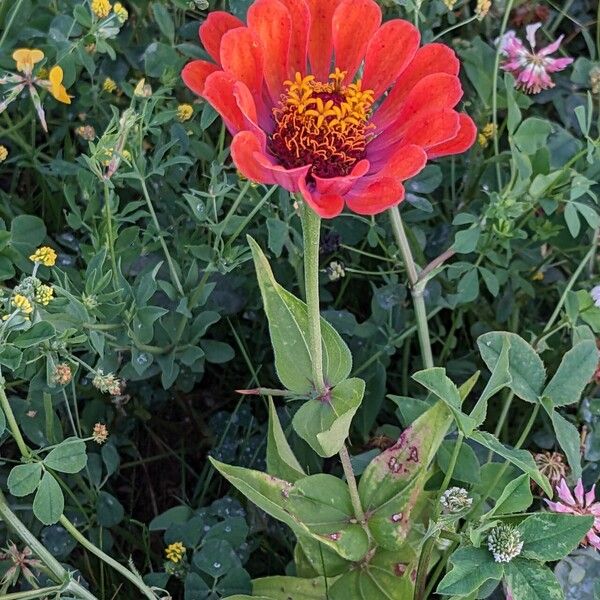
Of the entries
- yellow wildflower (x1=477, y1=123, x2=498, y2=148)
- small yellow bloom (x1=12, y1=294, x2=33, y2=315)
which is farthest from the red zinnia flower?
yellow wildflower (x1=477, y1=123, x2=498, y2=148)

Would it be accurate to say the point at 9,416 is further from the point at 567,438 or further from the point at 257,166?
the point at 567,438

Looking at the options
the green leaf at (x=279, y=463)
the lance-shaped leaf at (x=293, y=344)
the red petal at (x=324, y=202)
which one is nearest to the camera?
the red petal at (x=324, y=202)

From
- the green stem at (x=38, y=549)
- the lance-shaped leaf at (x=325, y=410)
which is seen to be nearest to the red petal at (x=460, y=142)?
the lance-shaped leaf at (x=325, y=410)

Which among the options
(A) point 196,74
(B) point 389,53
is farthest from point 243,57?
(B) point 389,53

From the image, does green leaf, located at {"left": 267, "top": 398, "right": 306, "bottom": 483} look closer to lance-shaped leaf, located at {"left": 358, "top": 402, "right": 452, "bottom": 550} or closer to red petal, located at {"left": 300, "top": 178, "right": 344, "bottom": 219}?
lance-shaped leaf, located at {"left": 358, "top": 402, "right": 452, "bottom": 550}

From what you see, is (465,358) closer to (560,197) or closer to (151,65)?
(560,197)

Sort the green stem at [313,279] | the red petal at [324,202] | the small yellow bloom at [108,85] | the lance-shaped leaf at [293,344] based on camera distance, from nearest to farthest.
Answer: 1. the red petal at [324,202]
2. the green stem at [313,279]
3. the lance-shaped leaf at [293,344]
4. the small yellow bloom at [108,85]

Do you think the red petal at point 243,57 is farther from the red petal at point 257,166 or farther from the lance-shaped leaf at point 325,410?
the lance-shaped leaf at point 325,410
